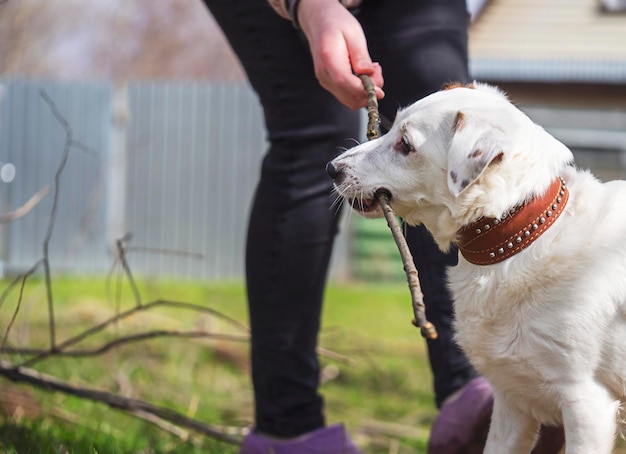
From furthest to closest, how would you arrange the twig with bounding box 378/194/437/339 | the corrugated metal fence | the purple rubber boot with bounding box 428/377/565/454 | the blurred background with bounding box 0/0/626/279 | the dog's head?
the corrugated metal fence, the blurred background with bounding box 0/0/626/279, the purple rubber boot with bounding box 428/377/565/454, the dog's head, the twig with bounding box 378/194/437/339

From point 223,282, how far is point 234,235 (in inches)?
44.5

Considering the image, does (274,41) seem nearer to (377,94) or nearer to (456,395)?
(377,94)

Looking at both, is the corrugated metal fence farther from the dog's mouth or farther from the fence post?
the dog's mouth

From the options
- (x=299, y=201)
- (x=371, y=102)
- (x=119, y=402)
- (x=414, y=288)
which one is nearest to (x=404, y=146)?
(x=371, y=102)

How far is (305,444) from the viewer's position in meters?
2.54

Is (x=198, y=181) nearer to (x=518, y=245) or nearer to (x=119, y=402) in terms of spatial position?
(x=119, y=402)

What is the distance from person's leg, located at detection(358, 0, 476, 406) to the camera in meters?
2.45

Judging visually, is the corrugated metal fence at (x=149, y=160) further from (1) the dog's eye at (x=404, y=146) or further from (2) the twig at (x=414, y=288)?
(2) the twig at (x=414, y=288)

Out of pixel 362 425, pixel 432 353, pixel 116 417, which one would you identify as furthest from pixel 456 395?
pixel 116 417

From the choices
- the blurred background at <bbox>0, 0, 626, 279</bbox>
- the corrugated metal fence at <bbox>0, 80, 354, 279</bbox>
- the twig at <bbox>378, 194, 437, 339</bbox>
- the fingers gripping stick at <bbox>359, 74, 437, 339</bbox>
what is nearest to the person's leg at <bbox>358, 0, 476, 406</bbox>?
the fingers gripping stick at <bbox>359, 74, 437, 339</bbox>

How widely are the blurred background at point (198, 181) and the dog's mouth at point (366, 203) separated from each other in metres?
1.00

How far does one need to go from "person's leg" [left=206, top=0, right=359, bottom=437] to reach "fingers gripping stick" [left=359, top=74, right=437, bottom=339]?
35 centimetres

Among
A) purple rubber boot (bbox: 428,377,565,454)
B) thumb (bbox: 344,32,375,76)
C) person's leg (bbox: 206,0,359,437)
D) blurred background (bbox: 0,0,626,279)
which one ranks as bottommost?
blurred background (bbox: 0,0,626,279)

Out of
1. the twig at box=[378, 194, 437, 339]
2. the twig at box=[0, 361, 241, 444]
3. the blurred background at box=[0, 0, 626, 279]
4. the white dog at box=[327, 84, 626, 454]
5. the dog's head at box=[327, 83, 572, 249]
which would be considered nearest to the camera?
the twig at box=[378, 194, 437, 339]
